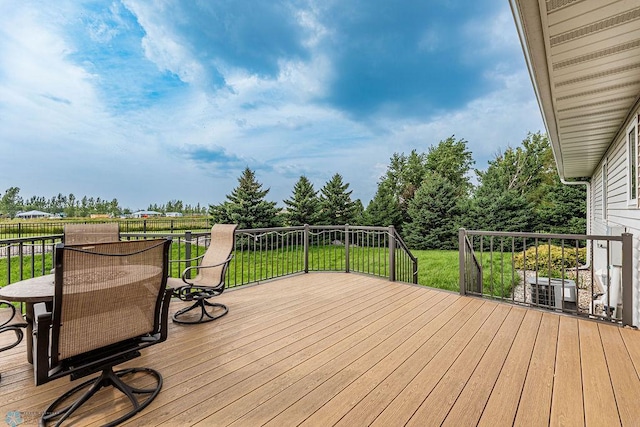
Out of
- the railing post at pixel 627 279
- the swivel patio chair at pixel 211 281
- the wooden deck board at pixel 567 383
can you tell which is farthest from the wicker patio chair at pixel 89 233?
the railing post at pixel 627 279

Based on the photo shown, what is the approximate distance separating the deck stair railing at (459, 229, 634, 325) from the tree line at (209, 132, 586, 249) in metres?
3.48

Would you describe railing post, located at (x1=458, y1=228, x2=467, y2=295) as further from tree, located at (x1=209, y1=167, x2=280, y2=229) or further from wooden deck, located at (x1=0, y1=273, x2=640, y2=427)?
tree, located at (x1=209, y1=167, x2=280, y2=229)

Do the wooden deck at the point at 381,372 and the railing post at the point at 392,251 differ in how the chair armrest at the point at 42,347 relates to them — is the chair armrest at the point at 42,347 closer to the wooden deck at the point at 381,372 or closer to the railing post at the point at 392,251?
the wooden deck at the point at 381,372

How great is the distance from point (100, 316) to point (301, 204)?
1505 cm

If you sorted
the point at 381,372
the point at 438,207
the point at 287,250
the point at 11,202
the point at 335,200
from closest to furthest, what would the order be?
1. the point at 381,372
2. the point at 287,250
3. the point at 438,207
4. the point at 335,200
5. the point at 11,202

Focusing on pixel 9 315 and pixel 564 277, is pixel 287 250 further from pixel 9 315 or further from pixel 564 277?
pixel 564 277

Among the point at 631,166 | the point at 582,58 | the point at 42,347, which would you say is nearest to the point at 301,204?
the point at 631,166

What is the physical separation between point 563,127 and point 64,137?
80.2ft

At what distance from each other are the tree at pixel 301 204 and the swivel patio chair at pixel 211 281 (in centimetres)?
1283

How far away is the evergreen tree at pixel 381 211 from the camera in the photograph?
1766 centimetres

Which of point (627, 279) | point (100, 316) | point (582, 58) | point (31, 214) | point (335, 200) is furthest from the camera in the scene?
point (31, 214)

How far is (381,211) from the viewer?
1775cm

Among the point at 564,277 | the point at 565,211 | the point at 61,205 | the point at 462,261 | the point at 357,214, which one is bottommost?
the point at 564,277

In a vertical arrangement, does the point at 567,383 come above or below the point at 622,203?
below
